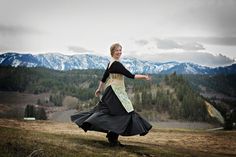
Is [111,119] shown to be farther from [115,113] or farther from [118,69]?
[118,69]

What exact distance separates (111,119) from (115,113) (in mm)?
197

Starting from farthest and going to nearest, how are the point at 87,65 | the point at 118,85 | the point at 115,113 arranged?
the point at 87,65 < the point at 118,85 < the point at 115,113

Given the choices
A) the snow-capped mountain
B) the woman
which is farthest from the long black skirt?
the snow-capped mountain

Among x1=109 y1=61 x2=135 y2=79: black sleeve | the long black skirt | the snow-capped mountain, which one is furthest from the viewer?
the snow-capped mountain

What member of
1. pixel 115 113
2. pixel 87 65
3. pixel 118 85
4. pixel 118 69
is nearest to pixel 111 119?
pixel 115 113

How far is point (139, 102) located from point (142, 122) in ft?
214

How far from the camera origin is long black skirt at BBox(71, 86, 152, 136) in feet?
24.2

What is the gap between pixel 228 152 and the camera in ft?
36.0

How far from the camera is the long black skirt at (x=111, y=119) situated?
736 centimetres

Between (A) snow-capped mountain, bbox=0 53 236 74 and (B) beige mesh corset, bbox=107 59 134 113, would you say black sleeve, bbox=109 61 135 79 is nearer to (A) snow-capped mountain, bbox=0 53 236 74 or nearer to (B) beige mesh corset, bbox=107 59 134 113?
(B) beige mesh corset, bbox=107 59 134 113

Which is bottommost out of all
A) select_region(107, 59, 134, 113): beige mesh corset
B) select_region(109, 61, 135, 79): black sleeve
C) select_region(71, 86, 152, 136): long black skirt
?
select_region(71, 86, 152, 136): long black skirt

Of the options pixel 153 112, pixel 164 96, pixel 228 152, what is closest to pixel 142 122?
pixel 228 152

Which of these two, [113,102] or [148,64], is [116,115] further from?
[148,64]

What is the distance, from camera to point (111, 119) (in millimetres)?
7523
